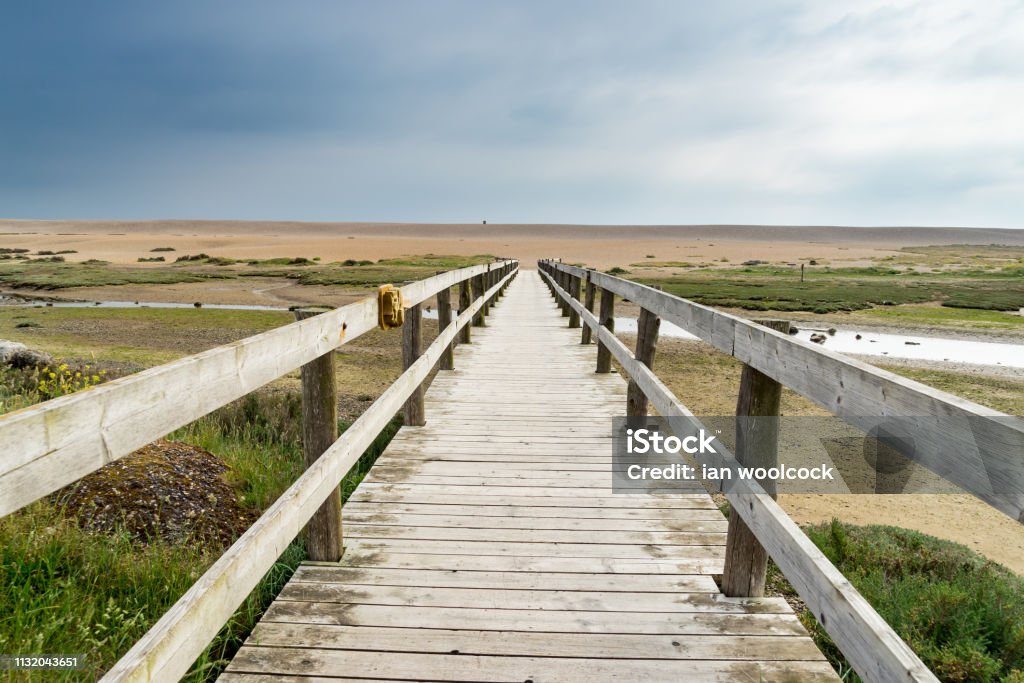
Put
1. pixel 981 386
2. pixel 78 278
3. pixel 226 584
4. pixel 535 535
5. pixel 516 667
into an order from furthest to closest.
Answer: pixel 78 278 → pixel 981 386 → pixel 535 535 → pixel 516 667 → pixel 226 584

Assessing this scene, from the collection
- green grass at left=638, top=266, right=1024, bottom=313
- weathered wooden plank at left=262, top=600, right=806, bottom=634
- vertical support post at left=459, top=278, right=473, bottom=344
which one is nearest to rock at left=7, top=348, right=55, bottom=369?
vertical support post at left=459, top=278, right=473, bottom=344

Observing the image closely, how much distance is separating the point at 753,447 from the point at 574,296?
1112 centimetres

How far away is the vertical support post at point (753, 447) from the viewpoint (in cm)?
249

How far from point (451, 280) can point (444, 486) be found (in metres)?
3.01

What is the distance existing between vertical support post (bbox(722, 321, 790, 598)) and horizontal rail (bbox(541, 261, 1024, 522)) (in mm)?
146

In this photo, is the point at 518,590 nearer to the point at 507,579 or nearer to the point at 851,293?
the point at 507,579

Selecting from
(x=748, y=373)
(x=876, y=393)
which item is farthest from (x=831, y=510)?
(x=876, y=393)

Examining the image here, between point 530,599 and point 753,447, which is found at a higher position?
point 753,447

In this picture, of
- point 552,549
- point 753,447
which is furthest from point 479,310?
point 753,447

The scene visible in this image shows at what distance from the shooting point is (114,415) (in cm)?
126

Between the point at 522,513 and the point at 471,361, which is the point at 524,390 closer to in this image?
the point at 471,361

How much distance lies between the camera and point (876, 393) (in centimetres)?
154

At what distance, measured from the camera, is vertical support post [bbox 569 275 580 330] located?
39.3ft

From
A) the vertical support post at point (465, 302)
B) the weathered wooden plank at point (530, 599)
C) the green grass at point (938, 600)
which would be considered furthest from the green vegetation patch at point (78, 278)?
the green grass at point (938, 600)
